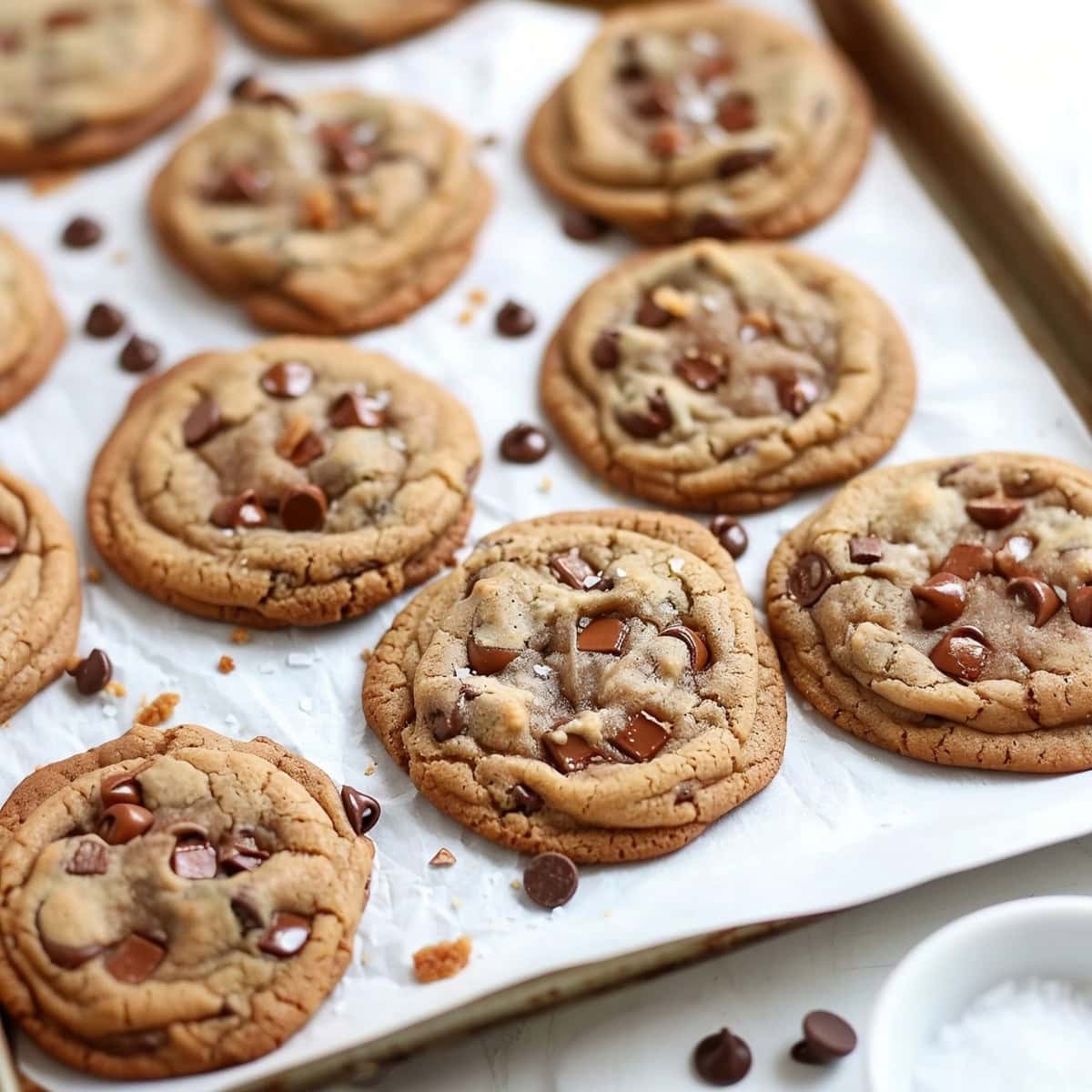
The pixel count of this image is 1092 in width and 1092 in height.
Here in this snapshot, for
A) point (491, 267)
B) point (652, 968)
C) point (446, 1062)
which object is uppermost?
point (491, 267)

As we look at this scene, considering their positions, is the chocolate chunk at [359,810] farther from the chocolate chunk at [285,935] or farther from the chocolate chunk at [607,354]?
the chocolate chunk at [607,354]

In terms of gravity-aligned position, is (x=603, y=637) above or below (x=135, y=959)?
above

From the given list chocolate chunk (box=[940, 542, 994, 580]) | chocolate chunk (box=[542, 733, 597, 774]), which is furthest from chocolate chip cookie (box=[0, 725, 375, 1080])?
chocolate chunk (box=[940, 542, 994, 580])

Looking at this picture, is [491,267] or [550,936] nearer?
[550,936]

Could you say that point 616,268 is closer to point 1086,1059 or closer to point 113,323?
point 113,323

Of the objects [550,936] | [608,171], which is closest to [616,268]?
[608,171]

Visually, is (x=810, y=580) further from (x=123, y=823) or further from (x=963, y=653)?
(x=123, y=823)

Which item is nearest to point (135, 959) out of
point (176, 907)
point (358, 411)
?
point (176, 907)

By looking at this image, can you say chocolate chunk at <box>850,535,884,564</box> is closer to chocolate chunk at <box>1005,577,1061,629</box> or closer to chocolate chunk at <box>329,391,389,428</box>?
chocolate chunk at <box>1005,577,1061,629</box>
